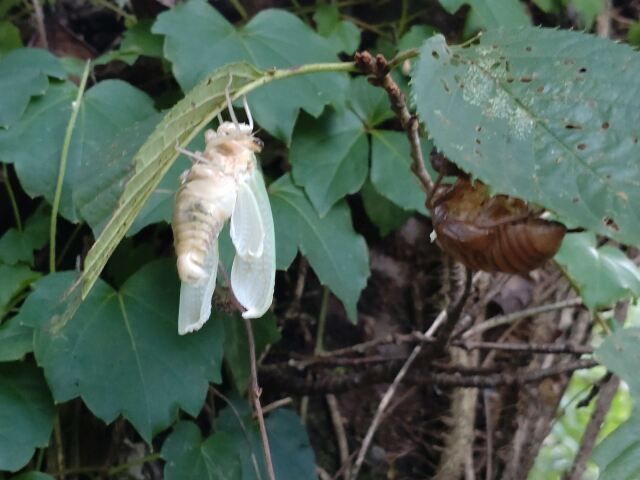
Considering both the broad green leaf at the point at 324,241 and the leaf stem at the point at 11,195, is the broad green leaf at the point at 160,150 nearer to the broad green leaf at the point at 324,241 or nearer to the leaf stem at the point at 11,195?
the broad green leaf at the point at 324,241

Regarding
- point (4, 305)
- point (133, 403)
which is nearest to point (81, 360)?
point (133, 403)

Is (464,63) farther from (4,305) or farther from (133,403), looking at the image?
(4,305)

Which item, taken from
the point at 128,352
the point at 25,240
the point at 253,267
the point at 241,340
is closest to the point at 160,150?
the point at 253,267

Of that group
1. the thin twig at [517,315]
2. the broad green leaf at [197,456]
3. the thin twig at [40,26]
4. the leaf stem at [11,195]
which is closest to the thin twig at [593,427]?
the thin twig at [517,315]

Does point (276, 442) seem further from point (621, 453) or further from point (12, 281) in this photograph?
point (621, 453)

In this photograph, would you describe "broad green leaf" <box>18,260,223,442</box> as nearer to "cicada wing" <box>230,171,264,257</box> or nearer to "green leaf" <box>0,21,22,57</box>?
"cicada wing" <box>230,171,264,257</box>
